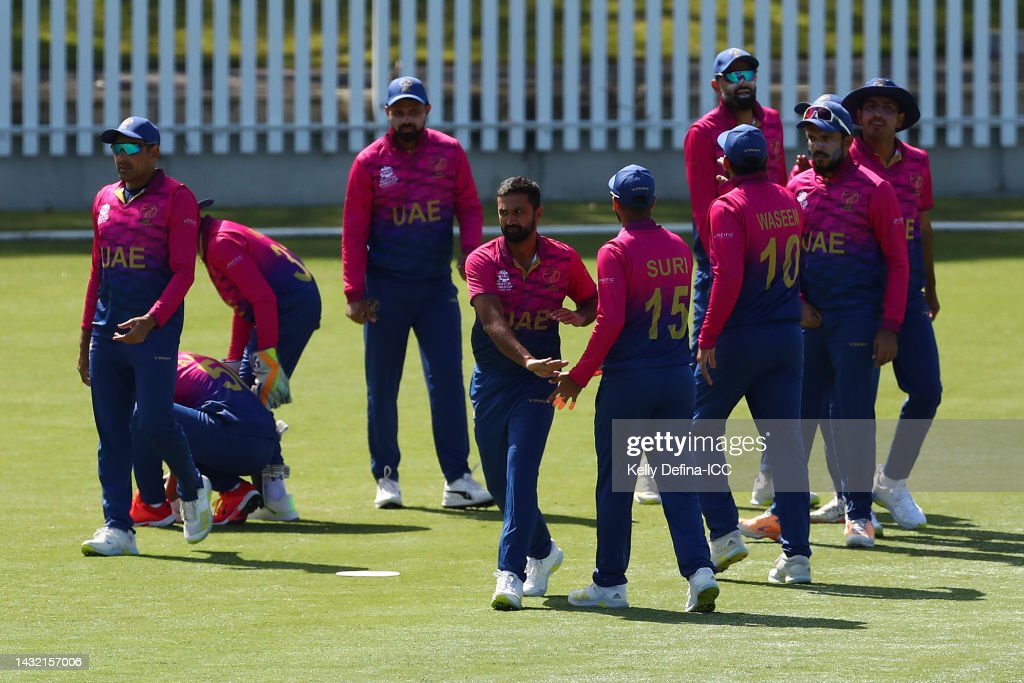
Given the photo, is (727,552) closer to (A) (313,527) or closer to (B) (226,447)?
(A) (313,527)

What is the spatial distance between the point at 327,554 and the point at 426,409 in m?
4.13

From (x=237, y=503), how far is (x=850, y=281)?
3.28 meters

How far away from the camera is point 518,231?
765 centimetres

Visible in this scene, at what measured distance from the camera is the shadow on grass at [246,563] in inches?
338

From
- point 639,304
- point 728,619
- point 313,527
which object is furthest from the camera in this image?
point 313,527

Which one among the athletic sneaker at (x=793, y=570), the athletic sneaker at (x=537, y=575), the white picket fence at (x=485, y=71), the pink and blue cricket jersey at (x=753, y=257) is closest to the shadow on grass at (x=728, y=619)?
the athletic sneaker at (x=537, y=575)

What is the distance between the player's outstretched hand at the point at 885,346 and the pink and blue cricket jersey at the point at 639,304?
→ 167 centimetres

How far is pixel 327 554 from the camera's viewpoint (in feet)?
29.4

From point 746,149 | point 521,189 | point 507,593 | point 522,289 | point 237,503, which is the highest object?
point 746,149

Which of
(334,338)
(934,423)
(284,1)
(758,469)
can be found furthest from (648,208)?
(284,1)

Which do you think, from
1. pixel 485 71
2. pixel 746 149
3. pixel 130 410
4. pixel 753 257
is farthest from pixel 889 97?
pixel 485 71

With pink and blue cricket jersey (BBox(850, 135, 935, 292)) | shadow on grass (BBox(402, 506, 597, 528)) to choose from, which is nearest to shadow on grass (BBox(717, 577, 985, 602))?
shadow on grass (BBox(402, 506, 597, 528))

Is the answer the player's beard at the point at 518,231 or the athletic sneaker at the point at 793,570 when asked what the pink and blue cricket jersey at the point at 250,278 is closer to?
the player's beard at the point at 518,231

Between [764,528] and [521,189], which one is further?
[764,528]
